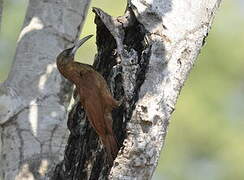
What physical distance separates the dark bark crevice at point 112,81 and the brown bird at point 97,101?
31 millimetres

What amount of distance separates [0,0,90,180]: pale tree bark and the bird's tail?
93 cm

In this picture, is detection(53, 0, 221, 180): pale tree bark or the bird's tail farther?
the bird's tail

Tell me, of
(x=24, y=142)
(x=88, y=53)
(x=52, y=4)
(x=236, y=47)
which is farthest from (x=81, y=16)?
(x=236, y=47)

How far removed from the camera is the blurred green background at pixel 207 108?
1292 cm

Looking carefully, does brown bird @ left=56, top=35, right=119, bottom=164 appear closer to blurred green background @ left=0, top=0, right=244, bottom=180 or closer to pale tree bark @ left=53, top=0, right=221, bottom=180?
pale tree bark @ left=53, top=0, right=221, bottom=180

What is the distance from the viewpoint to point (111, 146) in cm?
392

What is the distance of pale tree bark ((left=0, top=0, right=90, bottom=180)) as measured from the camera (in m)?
4.94

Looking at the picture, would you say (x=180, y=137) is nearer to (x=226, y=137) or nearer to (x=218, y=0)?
(x=226, y=137)

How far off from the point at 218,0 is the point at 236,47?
33.3 feet

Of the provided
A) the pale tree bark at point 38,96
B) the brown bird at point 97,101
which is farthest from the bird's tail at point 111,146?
the pale tree bark at point 38,96

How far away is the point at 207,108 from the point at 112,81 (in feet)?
30.7

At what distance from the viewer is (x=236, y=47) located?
556 inches

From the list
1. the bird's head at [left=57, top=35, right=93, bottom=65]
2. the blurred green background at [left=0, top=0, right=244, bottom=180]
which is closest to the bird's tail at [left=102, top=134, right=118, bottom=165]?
the bird's head at [left=57, top=35, right=93, bottom=65]

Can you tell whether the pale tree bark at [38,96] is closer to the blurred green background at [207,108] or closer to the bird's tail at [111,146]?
the bird's tail at [111,146]
